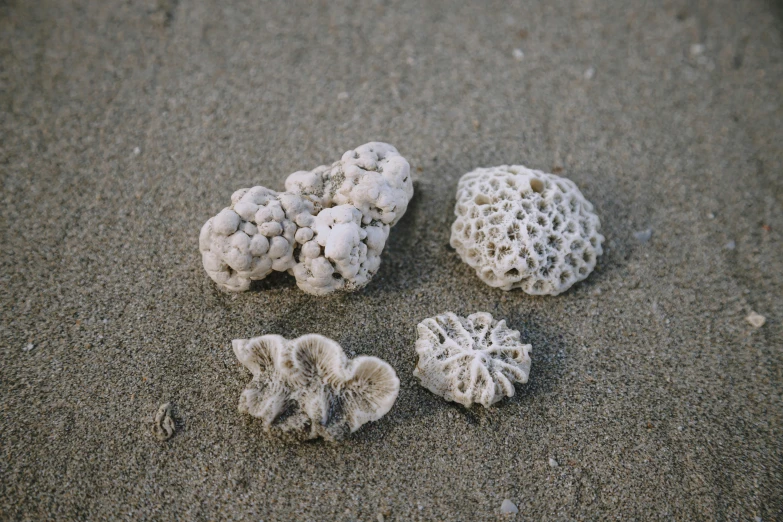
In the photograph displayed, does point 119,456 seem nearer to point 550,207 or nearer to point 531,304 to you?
point 531,304

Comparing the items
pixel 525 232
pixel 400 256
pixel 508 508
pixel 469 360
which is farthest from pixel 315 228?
pixel 508 508

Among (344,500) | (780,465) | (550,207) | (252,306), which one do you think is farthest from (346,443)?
(780,465)

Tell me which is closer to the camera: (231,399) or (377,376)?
(377,376)

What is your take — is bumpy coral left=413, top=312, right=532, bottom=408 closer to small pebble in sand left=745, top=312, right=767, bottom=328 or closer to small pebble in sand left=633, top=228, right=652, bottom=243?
small pebble in sand left=633, top=228, right=652, bottom=243

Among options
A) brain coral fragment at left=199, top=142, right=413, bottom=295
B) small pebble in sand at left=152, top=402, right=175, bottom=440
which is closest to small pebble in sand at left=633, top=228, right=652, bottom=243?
brain coral fragment at left=199, top=142, right=413, bottom=295

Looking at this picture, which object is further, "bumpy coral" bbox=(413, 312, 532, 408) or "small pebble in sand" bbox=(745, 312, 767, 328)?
"small pebble in sand" bbox=(745, 312, 767, 328)

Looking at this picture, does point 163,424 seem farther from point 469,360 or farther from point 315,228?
point 469,360

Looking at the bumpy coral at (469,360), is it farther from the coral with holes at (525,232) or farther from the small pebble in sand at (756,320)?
the small pebble in sand at (756,320)
